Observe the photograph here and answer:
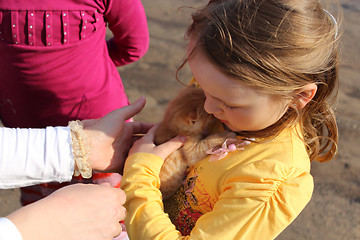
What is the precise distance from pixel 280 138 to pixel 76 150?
Answer: 28.8 inches

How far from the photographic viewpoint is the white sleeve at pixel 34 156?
1364 mm

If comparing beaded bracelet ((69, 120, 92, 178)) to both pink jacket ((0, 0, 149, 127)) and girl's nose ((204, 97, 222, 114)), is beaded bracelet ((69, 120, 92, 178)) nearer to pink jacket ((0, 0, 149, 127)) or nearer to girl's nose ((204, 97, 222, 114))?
pink jacket ((0, 0, 149, 127))

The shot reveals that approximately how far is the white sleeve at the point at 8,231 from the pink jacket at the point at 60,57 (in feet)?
2.49

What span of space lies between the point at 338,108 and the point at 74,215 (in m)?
2.30

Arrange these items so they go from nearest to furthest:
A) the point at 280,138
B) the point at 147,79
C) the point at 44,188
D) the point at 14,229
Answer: the point at 14,229
the point at 280,138
the point at 44,188
the point at 147,79

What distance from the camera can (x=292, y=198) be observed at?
46.2 inches

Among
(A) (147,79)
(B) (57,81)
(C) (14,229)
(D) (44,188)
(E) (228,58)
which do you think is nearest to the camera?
(C) (14,229)

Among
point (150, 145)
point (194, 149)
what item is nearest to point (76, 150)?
point (150, 145)

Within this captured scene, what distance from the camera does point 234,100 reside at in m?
1.18

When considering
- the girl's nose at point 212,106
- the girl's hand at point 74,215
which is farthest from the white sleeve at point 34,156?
the girl's nose at point 212,106

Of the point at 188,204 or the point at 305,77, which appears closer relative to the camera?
the point at 305,77

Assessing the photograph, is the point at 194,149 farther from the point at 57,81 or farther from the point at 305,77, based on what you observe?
the point at 57,81

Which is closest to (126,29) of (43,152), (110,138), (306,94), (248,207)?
(110,138)

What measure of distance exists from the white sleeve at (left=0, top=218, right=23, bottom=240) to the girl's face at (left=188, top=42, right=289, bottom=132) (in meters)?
0.66
